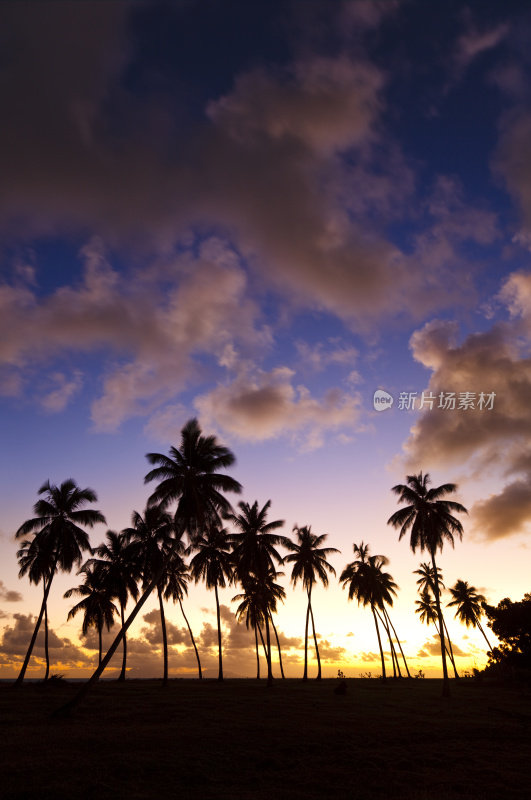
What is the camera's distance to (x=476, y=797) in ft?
38.9

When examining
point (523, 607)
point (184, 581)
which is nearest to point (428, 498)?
point (523, 607)

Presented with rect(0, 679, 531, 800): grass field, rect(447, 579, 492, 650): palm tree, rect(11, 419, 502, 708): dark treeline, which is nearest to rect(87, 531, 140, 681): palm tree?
rect(11, 419, 502, 708): dark treeline

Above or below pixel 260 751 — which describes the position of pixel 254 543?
above

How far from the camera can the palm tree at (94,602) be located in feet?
173

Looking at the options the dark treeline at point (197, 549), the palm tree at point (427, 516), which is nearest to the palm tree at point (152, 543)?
the dark treeline at point (197, 549)

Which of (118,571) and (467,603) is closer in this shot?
(118,571)

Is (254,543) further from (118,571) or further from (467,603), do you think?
(467,603)

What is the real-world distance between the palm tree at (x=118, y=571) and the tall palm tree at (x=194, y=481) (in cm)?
1932

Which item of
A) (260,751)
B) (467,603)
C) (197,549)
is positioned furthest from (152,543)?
(467,603)

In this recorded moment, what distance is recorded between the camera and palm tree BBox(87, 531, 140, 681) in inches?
1967

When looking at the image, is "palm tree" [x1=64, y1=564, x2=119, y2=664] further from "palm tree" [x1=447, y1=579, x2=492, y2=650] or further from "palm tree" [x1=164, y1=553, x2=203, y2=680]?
"palm tree" [x1=447, y1=579, x2=492, y2=650]

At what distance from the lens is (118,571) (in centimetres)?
5066

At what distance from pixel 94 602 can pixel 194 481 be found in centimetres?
3134

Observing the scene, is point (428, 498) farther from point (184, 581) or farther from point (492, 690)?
point (184, 581)
